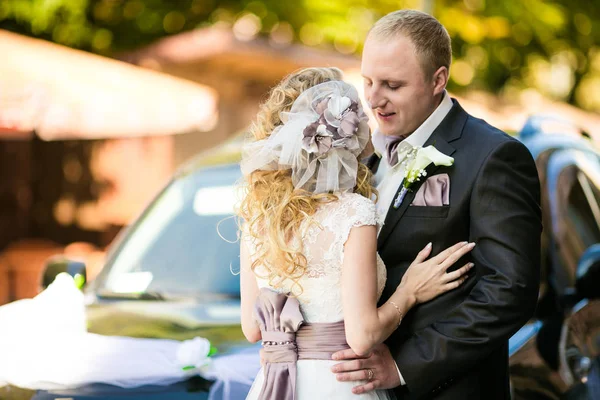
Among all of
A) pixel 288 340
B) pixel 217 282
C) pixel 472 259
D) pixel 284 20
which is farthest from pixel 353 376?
pixel 284 20

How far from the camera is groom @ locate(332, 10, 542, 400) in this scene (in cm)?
272

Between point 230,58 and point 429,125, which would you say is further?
point 230,58

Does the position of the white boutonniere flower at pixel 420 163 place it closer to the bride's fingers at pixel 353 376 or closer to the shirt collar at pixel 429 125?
the shirt collar at pixel 429 125

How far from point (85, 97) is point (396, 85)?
224 inches

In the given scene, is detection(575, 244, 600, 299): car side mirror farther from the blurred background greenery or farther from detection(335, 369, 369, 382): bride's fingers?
the blurred background greenery

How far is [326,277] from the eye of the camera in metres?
2.72

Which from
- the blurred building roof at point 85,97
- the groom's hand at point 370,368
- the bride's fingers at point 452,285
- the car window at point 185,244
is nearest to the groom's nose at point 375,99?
the bride's fingers at point 452,285

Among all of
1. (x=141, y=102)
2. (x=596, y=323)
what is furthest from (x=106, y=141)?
(x=596, y=323)

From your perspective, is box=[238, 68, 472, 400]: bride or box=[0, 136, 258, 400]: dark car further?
box=[0, 136, 258, 400]: dark car

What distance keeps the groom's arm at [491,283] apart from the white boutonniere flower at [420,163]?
0.43ft

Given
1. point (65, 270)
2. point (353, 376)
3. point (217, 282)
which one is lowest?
point (353, 376)

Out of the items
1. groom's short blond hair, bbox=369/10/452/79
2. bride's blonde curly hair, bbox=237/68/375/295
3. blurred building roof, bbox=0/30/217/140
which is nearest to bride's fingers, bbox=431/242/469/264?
bride's blonde curly hair, bbox=237/68/375/295

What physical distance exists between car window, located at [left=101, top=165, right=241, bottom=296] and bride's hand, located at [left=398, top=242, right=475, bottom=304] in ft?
5.00

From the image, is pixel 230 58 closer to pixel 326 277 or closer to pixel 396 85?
pixel 396 85
